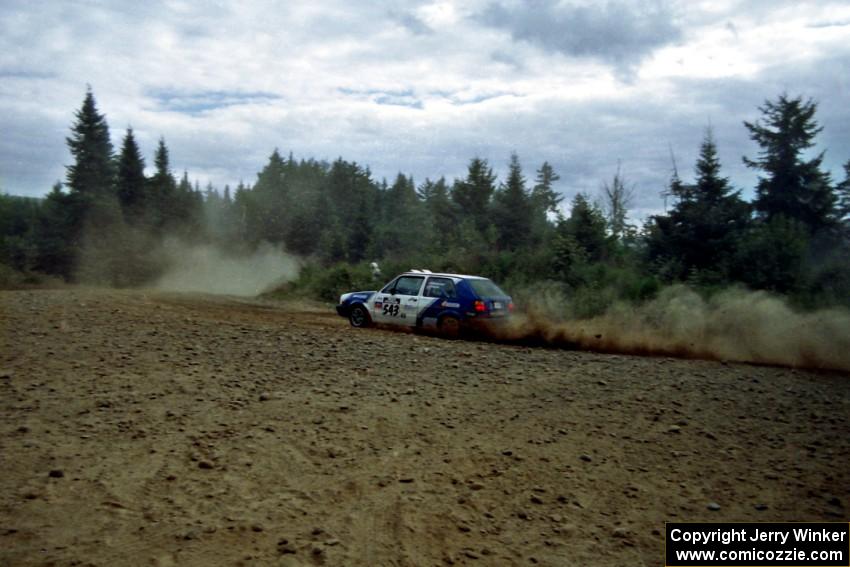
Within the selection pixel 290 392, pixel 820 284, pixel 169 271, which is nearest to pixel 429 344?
pixel 290 392

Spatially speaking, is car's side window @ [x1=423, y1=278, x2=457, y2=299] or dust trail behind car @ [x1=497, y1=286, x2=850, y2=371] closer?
dust trail behind car @ [x1=497, y1=286, x2=850, y2=371]

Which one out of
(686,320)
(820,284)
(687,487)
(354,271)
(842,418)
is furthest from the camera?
(354,271)

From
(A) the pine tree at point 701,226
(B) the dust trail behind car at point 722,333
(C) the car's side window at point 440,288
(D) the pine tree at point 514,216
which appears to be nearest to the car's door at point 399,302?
(C) the car's side window at point 440,288

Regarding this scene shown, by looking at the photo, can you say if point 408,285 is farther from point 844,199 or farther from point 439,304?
point 844,199

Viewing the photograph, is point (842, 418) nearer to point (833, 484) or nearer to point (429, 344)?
point (833, 484)

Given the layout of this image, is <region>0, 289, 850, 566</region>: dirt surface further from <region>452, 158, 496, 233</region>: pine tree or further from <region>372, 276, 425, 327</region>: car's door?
<region>452, 158, 496, 233</region>: pine tree

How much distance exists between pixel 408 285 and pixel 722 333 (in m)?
6.60

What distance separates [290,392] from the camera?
7.64 meters

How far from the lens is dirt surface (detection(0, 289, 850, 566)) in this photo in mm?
4418

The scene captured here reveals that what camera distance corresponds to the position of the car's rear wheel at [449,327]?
13844 mm

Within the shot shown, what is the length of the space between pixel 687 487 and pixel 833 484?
1222mm

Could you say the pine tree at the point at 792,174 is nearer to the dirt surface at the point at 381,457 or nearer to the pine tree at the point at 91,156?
the dirt surface at the point at 381,457

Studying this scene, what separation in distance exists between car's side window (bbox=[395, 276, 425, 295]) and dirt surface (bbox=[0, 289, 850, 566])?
5.16 metres

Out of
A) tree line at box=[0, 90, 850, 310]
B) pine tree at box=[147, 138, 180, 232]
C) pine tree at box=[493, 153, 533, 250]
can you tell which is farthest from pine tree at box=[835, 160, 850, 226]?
pine tree at box=[147, 138, 180, 232]
